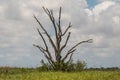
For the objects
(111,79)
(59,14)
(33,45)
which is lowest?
(111,79)

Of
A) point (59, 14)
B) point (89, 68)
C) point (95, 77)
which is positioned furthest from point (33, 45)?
point (95, 77)

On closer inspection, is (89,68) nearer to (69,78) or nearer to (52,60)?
A: (52,60)

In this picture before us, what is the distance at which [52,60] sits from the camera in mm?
35656

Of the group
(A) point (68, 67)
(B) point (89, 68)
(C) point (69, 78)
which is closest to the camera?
(C) point (69, 78)

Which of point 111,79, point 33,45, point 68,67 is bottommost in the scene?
point 111,79

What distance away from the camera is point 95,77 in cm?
2406

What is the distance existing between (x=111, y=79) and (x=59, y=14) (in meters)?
13.4

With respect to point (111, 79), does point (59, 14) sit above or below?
above

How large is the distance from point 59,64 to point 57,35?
2.89 meters

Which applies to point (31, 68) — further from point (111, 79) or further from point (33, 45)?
point (111, 79)

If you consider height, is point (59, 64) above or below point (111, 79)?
above

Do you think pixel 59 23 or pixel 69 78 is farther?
pixel 59 23

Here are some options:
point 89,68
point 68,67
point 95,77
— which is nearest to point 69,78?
point 95,77

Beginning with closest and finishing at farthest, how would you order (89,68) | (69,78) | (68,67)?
(69,78)
(68,67)
(89,68)
